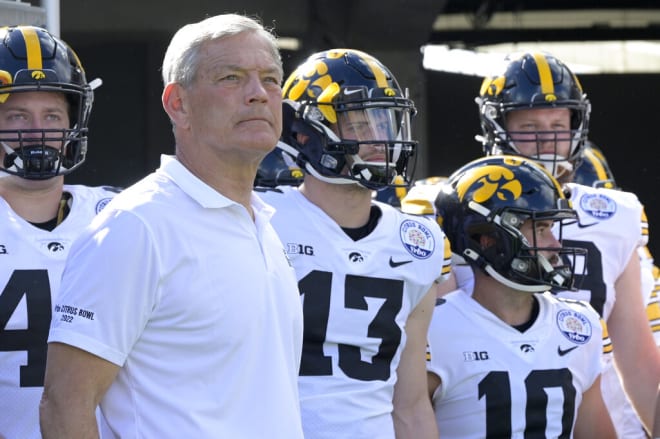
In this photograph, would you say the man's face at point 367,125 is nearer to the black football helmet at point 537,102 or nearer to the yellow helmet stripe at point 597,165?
the black football helmet at point 537,102

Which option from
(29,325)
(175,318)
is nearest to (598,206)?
(29,325)

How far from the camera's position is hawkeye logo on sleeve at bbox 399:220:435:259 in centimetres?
344

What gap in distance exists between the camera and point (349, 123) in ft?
11.4

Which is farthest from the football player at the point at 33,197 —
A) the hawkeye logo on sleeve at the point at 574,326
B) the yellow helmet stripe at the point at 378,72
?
the hawkeye logo on sleeve at the point at 574,326

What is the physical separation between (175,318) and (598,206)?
7.44ft

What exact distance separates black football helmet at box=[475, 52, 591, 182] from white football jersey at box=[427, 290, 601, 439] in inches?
31.6

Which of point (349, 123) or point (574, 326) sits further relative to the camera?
point (574, 326)

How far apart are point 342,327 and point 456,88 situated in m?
3.58

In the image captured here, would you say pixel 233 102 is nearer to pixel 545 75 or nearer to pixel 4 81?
pixel 4 81

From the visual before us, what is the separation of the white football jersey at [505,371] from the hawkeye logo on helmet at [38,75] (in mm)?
1267

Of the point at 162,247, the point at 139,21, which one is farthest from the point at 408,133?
the point at 139,21

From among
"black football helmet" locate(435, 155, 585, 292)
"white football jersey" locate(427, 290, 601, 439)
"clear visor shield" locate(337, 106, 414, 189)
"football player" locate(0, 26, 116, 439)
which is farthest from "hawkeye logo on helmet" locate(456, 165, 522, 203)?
"football player" locate(0, 26, 116, 439)

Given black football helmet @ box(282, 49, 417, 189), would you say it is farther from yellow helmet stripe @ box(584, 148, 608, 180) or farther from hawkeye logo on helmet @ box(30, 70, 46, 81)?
yellow helmet stripe @ box(584, 148, 608, 180)

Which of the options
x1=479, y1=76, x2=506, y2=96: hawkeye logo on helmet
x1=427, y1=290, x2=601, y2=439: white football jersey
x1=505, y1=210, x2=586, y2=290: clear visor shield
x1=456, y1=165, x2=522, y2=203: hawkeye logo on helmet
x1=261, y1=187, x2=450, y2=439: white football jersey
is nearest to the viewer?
x1=261, y1=187, x2=450, y2=439: white football jersey
